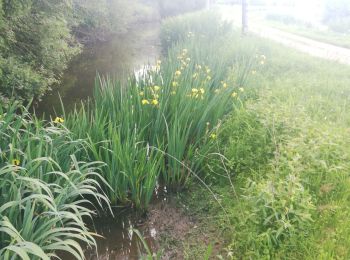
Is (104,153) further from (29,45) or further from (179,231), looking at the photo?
(29,45)

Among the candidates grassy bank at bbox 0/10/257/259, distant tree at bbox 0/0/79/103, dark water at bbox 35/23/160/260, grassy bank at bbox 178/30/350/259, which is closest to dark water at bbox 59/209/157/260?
dark water at bbox 35/23/160/260

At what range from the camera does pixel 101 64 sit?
11.4 metres

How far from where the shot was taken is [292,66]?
7.65 m

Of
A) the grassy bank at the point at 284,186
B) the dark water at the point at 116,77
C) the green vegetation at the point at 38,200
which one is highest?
Result: the green vegetation at the point at 38,200

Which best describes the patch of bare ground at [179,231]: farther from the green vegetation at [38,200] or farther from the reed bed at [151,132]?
the green vegetation at [38,200]

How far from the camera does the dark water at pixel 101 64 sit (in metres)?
7.63

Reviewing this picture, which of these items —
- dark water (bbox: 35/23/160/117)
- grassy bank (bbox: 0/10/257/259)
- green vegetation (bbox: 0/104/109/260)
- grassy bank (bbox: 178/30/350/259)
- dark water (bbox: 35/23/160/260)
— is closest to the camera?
green vegetation (bbox: 0/104/109/260)

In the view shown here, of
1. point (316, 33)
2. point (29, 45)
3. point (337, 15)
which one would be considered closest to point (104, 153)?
point (29, 45)

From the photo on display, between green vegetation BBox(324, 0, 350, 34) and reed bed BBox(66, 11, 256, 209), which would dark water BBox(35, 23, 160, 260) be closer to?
reed bed BBox(66, 11, 256, 209)

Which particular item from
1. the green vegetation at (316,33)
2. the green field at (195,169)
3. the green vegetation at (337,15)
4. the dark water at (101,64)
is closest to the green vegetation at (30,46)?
the dark water at (101,64)

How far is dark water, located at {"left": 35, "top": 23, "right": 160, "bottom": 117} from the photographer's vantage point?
763 centimetres

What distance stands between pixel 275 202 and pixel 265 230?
244mm

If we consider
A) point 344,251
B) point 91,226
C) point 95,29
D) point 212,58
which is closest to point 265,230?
point 344,251

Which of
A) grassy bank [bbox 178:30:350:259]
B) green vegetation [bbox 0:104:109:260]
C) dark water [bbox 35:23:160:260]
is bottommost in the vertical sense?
dark water [bbox 35:23:160:260]
